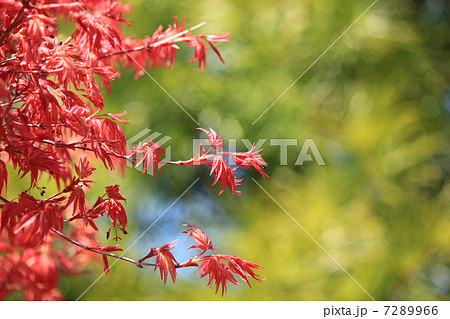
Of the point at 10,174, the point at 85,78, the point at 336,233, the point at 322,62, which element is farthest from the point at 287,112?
the point at 85,78

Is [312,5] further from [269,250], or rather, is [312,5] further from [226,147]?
[269,250]

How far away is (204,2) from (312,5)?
2.08 feet

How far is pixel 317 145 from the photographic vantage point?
243 centimetres

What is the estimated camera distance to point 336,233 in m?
2.12

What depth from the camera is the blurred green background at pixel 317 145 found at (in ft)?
7.02
